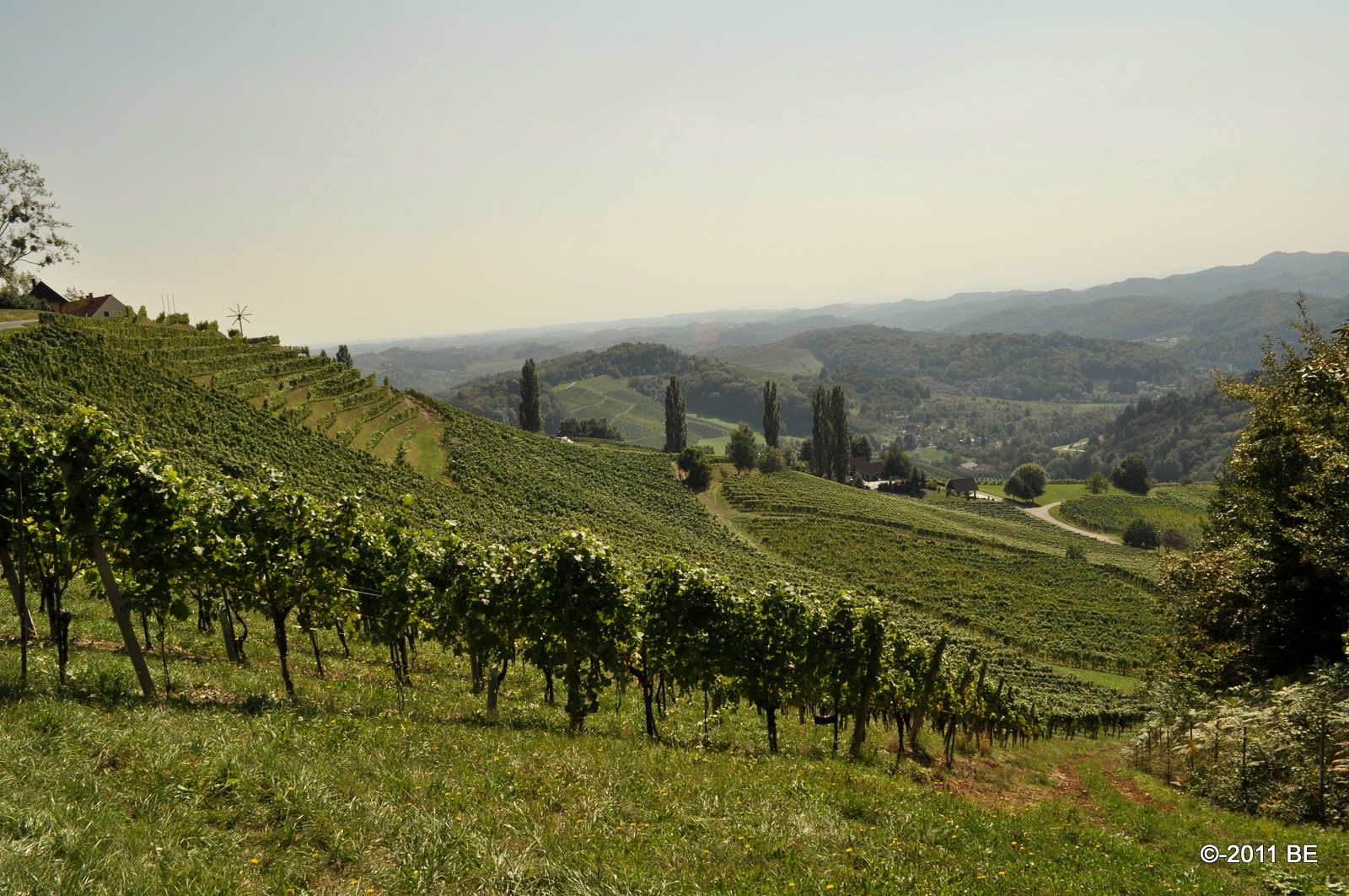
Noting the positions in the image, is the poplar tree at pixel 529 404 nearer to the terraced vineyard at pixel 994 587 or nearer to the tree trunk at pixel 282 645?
the terraced vineyard at pixel 994 587

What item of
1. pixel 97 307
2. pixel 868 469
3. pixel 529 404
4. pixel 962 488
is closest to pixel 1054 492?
pixel 962 488

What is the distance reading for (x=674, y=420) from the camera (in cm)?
12125

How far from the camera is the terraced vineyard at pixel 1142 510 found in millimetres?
Answer: 107625

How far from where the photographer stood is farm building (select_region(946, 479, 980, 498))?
450ft

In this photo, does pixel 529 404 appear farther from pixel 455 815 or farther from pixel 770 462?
pixel 455 815

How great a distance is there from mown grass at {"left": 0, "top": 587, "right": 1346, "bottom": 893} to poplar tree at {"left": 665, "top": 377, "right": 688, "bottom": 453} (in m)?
107

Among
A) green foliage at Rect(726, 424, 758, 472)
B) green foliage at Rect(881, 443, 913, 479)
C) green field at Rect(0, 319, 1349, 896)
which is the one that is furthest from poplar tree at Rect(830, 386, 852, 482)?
green field at Rect(0, 319, 1349, 896)

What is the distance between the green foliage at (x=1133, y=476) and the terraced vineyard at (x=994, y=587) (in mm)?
83031

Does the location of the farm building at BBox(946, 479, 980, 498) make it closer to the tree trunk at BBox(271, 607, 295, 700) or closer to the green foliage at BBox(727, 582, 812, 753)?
the green foliage at BBox(727, 582, 812, 753)

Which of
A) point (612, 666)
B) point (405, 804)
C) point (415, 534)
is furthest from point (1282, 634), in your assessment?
point (415, 534)

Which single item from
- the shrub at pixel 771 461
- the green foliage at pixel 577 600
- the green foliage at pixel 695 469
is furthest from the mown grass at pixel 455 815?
the shrub at pixel 771 461

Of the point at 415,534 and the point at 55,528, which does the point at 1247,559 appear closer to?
the point at 415,534

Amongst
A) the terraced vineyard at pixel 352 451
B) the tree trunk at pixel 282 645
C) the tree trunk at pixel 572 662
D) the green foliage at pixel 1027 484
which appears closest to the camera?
the tree trunk at pixel 282 645

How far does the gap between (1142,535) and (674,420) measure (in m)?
82.1
